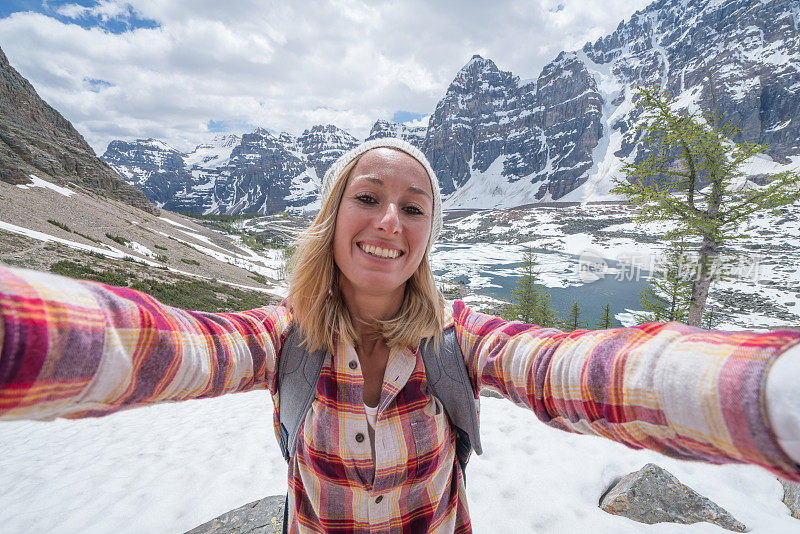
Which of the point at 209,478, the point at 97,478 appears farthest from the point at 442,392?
the point at 97,478

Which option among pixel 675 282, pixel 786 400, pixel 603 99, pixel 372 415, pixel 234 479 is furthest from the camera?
pixel 603 99

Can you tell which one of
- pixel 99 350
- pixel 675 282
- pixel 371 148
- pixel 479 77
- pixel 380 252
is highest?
pixel 479 77

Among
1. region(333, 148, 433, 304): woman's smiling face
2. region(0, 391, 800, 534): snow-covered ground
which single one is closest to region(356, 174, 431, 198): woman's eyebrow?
region(333, 148, 433, 304): woman's smiling face

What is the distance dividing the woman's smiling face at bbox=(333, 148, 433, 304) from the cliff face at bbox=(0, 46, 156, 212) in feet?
139

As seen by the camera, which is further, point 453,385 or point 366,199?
point 366,199

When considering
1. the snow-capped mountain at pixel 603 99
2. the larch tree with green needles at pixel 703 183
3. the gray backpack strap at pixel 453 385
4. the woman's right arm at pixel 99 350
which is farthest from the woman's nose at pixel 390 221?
the snow-capped mountain at pixel 603 99

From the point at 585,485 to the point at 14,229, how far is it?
93.2 ft

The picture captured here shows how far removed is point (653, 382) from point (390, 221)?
976 mm

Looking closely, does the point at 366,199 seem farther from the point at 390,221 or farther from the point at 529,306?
the point at 529,306

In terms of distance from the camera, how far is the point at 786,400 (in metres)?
0.59

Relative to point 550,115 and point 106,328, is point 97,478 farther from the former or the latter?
point 550,115

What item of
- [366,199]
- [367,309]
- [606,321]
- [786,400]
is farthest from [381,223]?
[606,321]

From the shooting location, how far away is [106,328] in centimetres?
74

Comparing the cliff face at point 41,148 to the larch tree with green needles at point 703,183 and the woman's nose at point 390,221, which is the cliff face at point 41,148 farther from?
the larch tree with green needles at point 703,183
